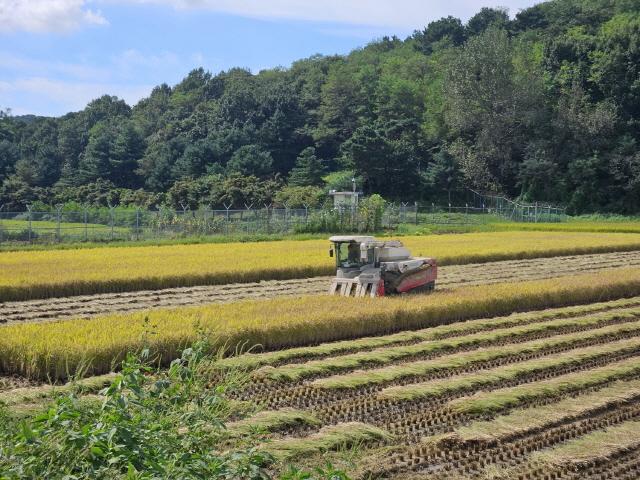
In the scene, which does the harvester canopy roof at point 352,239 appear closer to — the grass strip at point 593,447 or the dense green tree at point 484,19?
the grass strip at point 593,447

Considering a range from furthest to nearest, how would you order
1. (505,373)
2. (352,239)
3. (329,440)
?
(352,239) < (505,373) < (329,440)

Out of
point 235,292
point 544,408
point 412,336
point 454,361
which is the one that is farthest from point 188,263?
point 544,408

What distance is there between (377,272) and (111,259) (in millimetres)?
10702

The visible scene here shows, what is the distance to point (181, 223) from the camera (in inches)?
1511

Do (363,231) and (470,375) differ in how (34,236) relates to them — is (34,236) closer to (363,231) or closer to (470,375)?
(363,231)

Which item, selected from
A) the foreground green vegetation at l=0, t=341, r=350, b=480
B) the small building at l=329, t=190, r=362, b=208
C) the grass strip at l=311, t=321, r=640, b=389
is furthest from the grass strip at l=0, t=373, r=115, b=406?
the small building at l=329, t=190, r=362, b=208

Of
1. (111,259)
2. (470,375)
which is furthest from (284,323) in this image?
(111,259)

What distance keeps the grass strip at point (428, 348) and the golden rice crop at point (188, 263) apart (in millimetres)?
9323

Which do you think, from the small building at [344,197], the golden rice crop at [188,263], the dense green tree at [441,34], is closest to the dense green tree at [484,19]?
the dense green tree at [441,34]

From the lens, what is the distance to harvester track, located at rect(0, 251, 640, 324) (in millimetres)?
17172

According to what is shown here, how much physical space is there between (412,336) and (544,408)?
4.64m

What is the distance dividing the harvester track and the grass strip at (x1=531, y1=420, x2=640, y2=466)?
10.6 meters

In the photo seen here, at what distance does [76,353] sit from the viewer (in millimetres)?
11148

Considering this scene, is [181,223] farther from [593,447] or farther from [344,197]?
[593,447]
